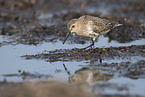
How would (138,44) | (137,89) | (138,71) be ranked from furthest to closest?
1. (138,44)
2. (138,71)
3. (137,89)

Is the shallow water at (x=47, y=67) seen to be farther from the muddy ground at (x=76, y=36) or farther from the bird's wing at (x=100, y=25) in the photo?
the bird's wing at (x=100, y=25)

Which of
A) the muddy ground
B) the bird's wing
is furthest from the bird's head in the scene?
the muddy ground

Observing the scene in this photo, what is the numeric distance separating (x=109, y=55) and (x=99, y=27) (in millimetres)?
1244

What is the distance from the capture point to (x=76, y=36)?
42.6 ft

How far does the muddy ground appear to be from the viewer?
8.59 meters

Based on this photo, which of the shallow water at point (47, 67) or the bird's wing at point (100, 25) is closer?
the shallow water at point (47, 67)

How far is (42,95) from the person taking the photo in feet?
19.9

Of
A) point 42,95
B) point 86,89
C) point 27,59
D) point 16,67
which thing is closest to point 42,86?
point 42,95

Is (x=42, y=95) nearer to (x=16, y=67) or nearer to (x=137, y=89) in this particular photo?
(x=137, y=89)

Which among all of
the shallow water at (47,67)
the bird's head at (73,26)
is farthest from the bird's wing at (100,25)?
the shallow water at (47,67)

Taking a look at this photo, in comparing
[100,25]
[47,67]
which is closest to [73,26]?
[100,25]

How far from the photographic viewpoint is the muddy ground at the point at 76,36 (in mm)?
8587

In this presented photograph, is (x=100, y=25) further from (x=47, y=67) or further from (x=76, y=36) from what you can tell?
(x=47, y=67)

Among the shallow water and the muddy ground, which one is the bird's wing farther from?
the shallow water
